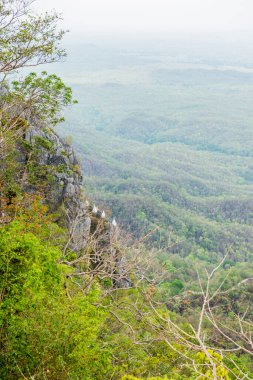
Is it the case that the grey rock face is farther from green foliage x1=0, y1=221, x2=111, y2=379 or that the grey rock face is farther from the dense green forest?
green foliage x1=0, y1=221, x2=111, y2=379

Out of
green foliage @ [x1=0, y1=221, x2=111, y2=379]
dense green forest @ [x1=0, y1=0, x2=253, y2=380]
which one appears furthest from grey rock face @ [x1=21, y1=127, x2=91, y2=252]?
green foliage @ [x1=0, y1=221, x2=111, y2=379]

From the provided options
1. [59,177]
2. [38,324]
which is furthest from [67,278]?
[59,177]

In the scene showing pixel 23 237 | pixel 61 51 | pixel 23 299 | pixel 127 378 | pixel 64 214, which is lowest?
pixel 64 214

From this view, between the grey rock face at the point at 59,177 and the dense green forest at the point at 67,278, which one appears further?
the grey rock face at the point at 59,177

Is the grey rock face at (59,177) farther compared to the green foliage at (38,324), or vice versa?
the grey rock face at (59,177)

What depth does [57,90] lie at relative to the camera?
1933cm

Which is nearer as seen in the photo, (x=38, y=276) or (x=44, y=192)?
(x=38, y=276)

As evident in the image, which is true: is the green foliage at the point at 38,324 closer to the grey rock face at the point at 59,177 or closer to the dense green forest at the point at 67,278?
the dense green forest at the point at 67,278

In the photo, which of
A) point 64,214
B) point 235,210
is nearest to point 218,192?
point 235,210

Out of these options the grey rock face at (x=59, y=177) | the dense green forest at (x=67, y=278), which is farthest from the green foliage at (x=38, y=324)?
the grey rock face at (x=59, y=177)

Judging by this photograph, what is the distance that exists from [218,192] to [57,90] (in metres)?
112

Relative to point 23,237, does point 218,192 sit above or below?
below

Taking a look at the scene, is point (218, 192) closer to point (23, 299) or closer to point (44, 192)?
point (44, 192)

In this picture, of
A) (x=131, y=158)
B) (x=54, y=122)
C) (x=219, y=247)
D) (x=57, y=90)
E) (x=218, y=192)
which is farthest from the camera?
(x=131, y=158)
